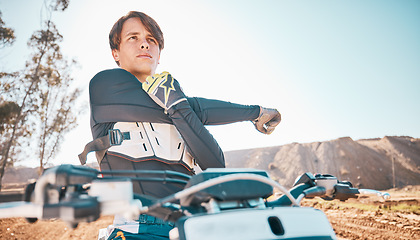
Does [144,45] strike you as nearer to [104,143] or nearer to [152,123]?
[152,123]

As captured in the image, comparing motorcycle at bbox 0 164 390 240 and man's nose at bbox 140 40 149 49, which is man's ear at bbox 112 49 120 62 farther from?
motorcycle at bbox 0 164 390 240

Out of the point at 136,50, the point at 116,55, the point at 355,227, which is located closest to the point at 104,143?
the point at 136,50

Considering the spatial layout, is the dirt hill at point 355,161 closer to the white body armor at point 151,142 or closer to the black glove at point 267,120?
the black glove at point 267,120

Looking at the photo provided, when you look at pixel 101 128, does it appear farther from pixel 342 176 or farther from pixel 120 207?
pixel 342 176

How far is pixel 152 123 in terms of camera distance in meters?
1.82

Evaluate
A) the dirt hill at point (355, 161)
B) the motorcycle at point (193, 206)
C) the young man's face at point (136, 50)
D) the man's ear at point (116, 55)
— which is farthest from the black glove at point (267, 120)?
the dirt hill at point (355, 161)

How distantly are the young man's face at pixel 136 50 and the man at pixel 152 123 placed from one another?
0.48m

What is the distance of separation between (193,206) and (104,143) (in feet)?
3.09

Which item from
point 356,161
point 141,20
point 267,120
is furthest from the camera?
point 356,161

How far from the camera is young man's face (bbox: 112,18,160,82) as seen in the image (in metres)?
2.28

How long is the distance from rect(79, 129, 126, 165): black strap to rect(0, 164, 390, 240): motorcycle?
74cm

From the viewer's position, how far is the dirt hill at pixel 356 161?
32.6 meters

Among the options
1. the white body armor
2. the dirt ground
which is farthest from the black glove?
the dirt ground

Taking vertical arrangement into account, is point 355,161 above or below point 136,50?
below
